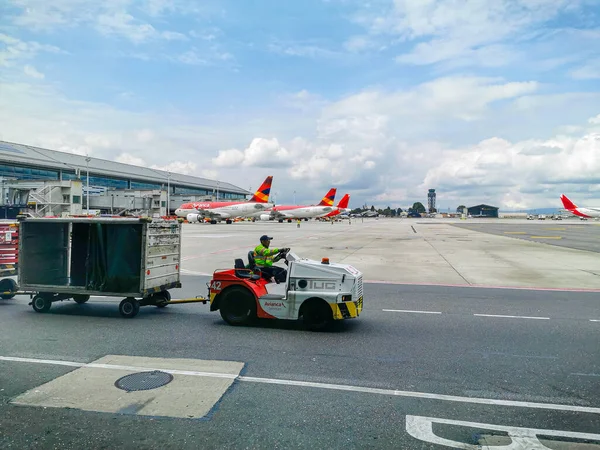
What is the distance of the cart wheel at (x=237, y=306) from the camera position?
367 inches

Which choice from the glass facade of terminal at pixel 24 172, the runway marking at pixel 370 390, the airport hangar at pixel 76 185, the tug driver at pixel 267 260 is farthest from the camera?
the glass facade of terminal at pixel 24 172

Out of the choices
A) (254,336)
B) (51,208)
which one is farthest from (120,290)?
(51,208)

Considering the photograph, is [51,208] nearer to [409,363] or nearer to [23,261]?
[23,261]

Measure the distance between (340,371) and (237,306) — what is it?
3.41m

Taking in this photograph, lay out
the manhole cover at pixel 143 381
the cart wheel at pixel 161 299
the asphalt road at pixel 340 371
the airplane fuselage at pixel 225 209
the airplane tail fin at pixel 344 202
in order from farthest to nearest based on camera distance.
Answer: the airplane tail fin at pixel 344 202 < the airplane fuselage at pixel 225 209 < the cart wheel at pixel 161 299 < the manhole cover at pixel 143 381 < the asphalt road at pixel 340 371

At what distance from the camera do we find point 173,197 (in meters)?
117

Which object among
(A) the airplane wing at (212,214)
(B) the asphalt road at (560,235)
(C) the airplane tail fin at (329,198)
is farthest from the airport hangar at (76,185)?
(B) the asphalt road at (560,235)

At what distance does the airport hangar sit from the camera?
139 feet

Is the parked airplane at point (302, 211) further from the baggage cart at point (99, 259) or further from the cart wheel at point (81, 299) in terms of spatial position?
the baggage cart at point (99, 259)

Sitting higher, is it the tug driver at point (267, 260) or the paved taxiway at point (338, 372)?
the tug driver at point (267, 260)

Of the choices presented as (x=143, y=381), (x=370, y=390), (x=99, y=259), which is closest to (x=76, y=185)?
(x=99, y=259)

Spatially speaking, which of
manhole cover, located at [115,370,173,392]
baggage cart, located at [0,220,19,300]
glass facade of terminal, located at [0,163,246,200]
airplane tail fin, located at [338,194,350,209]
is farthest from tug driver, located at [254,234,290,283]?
airplane tail fin, located at [338,194,350,209]

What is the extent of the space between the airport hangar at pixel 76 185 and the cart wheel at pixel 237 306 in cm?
731

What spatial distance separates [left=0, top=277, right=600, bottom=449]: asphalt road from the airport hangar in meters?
7.63
